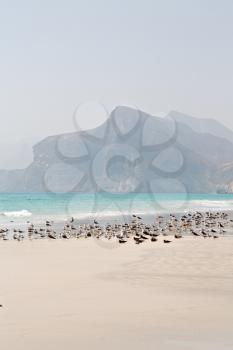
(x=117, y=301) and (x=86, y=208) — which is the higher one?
(x=117, y=301)

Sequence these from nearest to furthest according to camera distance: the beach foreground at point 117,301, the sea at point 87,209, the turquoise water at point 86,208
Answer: the beach foreground at point 117,301, the sea at point 87,209, the turquoise water at point 86,208

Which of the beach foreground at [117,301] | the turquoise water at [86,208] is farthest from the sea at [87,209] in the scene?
the beach foreground at [117,301]

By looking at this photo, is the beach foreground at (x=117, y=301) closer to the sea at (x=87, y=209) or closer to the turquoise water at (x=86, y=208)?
the sea at (x=87, y=209)

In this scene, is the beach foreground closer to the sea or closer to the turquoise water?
the sea

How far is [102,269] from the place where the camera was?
17703 mm

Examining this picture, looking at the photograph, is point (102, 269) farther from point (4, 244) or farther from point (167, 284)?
point (4, 244)

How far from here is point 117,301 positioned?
38.6ft

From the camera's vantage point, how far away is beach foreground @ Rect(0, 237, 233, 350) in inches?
339

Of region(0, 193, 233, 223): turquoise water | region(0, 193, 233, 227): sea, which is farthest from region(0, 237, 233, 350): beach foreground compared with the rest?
region(0, 193, 233, 223): turquoise water

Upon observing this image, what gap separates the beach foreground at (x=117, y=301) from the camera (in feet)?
28.2

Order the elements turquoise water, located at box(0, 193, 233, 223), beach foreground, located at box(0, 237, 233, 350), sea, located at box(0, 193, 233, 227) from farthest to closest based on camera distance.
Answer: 1. turquoise water, located at box(0, 193, 233, 223)
2. sea, located at box(0, 193, 233, 227)
3. beach foreground, located at box(0, 237, 233, 350)

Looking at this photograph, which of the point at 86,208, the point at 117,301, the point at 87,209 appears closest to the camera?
the point at 117,301

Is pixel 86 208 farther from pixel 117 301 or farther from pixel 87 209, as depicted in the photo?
pixel 117 301

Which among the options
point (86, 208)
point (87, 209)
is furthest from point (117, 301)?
point (86, 208)
